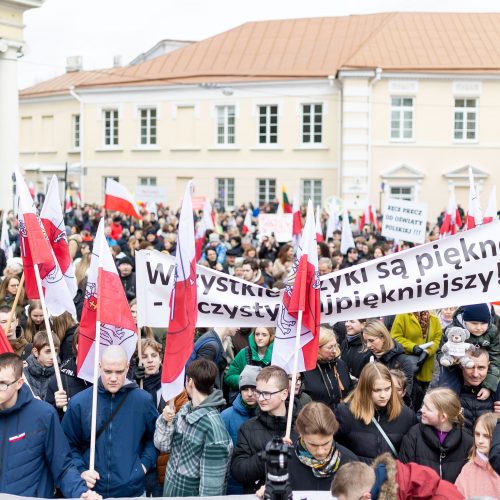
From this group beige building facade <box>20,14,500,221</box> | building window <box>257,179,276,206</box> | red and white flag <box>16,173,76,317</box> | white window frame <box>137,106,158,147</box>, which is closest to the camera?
red and white flag <box>16,173,76,317</box>

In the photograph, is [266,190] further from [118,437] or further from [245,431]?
[245,431]

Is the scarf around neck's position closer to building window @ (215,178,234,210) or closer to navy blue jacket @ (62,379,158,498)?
navy blue jacket @ (62,379,158,498)

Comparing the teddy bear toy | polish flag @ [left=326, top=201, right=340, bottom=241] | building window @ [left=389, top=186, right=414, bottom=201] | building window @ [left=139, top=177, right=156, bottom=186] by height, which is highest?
building window @ [left=139, top=177, right=156, bottom=186]

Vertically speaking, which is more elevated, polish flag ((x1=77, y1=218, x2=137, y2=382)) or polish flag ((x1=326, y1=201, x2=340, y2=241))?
polish flag ((x1=326, y1=201, x2=340, y2=241))

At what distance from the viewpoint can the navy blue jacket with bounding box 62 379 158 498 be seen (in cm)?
554

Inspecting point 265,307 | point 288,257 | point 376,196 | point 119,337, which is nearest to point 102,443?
point 119,337

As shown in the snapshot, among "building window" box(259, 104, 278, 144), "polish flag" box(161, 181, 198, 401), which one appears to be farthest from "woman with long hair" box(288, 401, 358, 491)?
"building window" box(259, 104, 278, 144)

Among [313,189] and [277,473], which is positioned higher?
[313,189]

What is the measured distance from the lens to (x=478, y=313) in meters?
7.52

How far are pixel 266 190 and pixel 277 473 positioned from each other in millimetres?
38088

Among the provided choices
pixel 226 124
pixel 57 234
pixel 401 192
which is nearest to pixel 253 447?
pixel 57 234

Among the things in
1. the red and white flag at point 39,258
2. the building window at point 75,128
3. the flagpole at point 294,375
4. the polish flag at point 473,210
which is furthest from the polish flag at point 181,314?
the building window at point 75,128

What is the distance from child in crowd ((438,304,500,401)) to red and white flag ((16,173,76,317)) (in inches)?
117

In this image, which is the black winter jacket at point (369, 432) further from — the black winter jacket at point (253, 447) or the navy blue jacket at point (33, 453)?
the navy blue jacket at point (33, 453)
